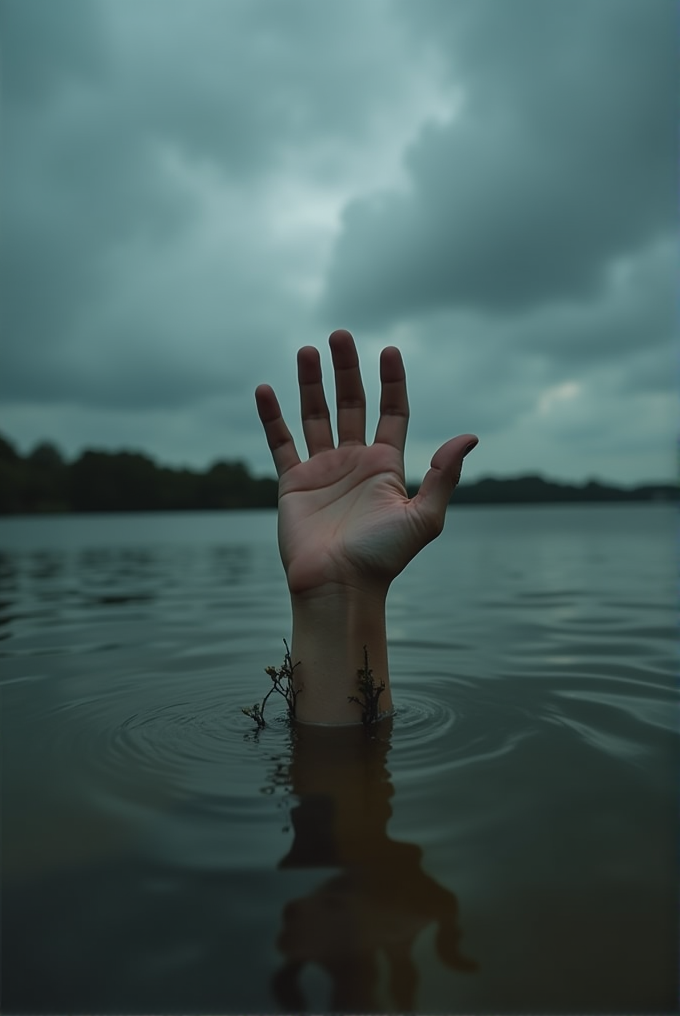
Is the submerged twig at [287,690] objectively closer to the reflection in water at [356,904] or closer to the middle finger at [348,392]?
the reflection in water at [356,904]

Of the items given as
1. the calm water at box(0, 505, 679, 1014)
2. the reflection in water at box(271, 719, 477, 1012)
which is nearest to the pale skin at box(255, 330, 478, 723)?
the calm water at box(0, 505, 679, 1014)

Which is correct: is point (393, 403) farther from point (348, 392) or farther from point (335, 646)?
point (335, 646)

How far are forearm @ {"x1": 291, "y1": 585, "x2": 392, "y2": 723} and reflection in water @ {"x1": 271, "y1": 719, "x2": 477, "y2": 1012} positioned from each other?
655mm

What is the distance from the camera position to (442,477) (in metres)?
3.63

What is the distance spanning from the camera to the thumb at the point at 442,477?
3.62 meters

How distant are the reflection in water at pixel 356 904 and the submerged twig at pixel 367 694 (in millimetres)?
569

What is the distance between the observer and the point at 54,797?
2988 millimetres

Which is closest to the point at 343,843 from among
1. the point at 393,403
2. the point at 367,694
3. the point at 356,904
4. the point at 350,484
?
the point at 356,904

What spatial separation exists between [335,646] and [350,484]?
3.10 ft

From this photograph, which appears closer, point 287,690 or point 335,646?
point 335,646

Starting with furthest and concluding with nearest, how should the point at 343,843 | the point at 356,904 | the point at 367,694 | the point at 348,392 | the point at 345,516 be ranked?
the point at 348,392 < the point at 345,516 < the point at 367,694 < the point at 343,843 < the point at 356,904

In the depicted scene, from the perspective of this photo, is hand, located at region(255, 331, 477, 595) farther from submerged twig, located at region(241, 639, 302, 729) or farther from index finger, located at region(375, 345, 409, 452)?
submerged twig, located at region(241, 639, 302, 729)

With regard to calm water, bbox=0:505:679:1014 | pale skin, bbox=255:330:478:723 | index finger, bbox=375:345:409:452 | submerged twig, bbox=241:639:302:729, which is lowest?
calm water, bbox=0:505:679:1014

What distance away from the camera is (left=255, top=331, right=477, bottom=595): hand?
3.70 m
